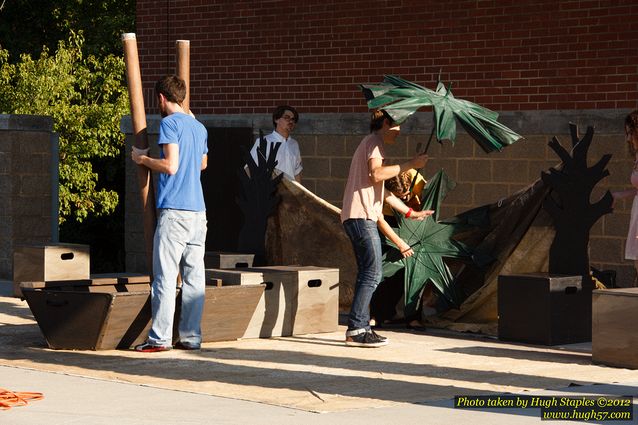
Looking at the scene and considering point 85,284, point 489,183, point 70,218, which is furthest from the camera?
point 70,218

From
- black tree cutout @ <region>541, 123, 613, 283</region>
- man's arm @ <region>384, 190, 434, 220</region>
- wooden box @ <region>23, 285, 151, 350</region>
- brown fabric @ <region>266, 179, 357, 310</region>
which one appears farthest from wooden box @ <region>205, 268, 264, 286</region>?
black tree cutout @ <region>541, 123, 613, 283</region>

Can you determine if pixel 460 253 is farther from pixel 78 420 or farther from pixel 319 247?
pixel 78 420

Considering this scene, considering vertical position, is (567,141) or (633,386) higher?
(567,141)

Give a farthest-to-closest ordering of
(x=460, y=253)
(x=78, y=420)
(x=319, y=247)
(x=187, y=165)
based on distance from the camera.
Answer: (x=319, y=247) → (x=460, y=253) → (x=187, y=165) → (x=78, y=420)

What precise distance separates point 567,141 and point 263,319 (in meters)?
4.47

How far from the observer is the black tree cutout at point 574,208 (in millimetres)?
11758

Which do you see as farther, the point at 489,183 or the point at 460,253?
the point at 489,183

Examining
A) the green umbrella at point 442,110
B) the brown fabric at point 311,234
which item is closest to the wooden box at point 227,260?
the brown fabric at point 311,234

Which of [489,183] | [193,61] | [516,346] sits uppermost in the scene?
[193,61]

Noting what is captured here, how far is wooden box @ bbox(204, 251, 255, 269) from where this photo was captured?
13125 mm

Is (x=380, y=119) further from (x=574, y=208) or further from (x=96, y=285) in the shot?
(x=96, y=285)

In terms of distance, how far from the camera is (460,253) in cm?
1253

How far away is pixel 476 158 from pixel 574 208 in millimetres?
3505

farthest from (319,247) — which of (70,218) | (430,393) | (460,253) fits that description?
(70,218)
